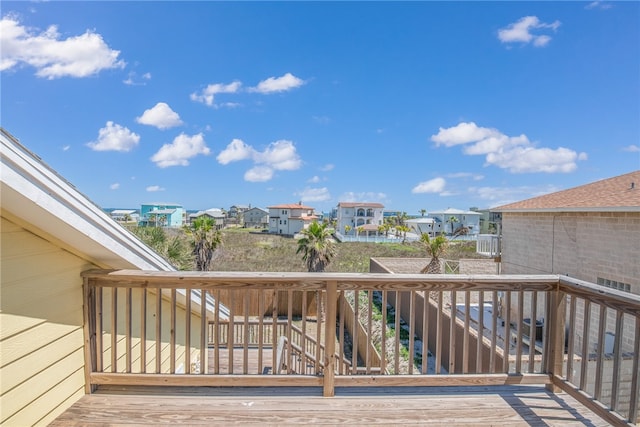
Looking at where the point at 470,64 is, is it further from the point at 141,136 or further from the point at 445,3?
the point at 141,136

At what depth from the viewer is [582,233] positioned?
24.7ft

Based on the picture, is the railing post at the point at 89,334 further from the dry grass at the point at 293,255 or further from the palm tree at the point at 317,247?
the dry grass at the point at 293,255

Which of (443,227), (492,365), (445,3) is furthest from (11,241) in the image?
(443,227)

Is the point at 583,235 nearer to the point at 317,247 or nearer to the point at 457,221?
the point at 317,247

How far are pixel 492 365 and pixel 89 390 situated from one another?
2.98 metres

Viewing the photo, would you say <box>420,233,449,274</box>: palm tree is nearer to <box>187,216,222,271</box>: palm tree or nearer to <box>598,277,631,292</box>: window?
<box>598,277,631,292</box>: window

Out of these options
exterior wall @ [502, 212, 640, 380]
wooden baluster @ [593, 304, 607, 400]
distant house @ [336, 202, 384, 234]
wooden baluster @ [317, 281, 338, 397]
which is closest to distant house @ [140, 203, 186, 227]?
distant house @ [336, 202, 384, 234]

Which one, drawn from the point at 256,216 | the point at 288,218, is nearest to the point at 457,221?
the point at 288,218

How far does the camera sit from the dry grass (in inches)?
725

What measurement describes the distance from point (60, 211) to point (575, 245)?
995cm

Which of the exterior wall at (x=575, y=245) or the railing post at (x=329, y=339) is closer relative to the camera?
the railing post at (x=329, y=339)

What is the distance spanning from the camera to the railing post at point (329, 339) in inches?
85.9

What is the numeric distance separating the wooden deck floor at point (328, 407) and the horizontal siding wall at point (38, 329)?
184 millimetres

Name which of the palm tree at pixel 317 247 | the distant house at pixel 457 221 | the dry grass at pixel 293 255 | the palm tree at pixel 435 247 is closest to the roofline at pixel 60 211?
the palm tree at pixel 435 247
